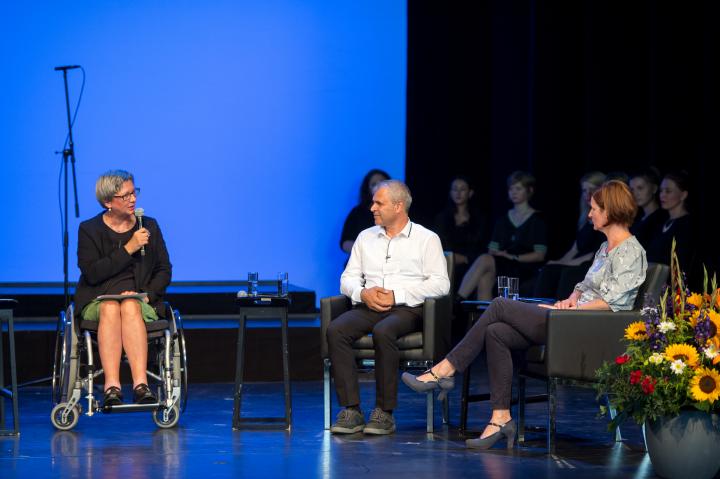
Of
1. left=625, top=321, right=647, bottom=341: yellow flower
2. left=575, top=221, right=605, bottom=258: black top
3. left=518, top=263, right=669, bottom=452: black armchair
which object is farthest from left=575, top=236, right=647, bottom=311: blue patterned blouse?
left=575, top=221, right=605, bottom=258: black top

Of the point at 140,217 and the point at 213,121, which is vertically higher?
the point at 213,121

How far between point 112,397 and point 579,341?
78.9 inches

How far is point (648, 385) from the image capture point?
4.05m

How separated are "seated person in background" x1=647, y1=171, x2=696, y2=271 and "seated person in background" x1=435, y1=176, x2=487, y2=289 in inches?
69.8

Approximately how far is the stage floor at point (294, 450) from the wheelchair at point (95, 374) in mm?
82

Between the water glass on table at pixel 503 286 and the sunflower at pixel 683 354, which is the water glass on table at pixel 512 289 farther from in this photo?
the sunflower at pixel 683 354

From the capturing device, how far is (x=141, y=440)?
4.84 m

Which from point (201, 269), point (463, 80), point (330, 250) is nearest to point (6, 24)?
point (201, 269)

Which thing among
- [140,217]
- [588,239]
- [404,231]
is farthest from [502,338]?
[588,239]

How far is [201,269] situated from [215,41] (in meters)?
1.61

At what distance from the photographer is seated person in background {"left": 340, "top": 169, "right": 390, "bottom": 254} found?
7.90 meters

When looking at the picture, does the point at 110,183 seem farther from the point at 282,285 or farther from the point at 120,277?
the point at 282,285

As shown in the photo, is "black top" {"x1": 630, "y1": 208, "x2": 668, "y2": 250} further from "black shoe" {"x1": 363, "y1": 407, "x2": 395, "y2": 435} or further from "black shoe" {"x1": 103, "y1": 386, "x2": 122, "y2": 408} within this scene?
"black shoe" {"x1": 103, "y1": 386, "x2": 122, "y2": 408}

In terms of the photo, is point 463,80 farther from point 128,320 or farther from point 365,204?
point 128,320
